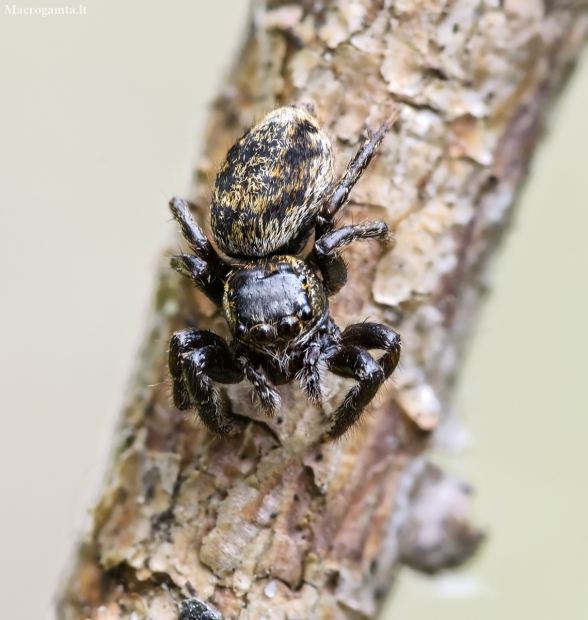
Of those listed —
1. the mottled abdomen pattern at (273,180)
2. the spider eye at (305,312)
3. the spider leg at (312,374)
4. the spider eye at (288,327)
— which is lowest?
the spider leg at (312,374)

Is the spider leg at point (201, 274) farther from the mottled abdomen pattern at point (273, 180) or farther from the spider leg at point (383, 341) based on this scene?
the spider leg at point (383, 341)

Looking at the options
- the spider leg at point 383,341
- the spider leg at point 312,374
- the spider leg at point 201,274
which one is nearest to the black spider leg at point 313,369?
the spider leg at point 312,374

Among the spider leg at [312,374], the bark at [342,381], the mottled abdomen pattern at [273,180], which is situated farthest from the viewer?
the mottled abdomen pattern at [273,180]

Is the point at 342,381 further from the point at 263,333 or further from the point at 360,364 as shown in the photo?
the point at 263,333

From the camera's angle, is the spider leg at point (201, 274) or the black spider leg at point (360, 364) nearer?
the black spider leg at point (360, 364)

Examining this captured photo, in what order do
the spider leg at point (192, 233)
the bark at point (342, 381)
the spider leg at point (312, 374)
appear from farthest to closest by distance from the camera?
the spider leg at point (192, 233) → the spider leg at point (312, 374) → the bark at point (342, 381)

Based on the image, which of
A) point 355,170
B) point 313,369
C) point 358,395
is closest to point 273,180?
point 355,170

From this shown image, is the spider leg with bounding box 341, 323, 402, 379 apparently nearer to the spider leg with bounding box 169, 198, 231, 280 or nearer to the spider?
the spider

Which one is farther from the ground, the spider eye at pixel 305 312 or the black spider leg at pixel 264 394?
the spider eye at pixel 305 312
